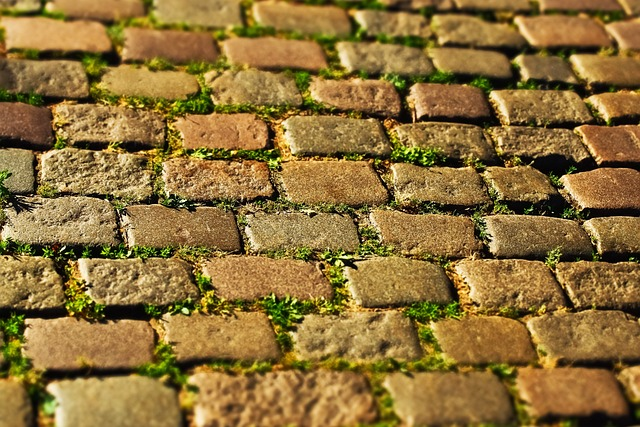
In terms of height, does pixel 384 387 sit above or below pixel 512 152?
below

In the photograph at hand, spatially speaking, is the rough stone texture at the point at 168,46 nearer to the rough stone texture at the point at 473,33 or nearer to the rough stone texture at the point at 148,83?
the rough stone texture at the point at 148,83

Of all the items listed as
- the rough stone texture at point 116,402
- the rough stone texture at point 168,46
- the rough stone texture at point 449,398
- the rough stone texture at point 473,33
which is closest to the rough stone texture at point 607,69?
the rough stone texture at point 473,33

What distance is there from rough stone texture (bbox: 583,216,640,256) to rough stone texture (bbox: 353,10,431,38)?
4.94 ft

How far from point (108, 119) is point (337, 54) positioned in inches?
47.5

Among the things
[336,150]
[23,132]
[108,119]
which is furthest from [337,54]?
[23,132]

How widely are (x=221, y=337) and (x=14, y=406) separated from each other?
0.67 meters

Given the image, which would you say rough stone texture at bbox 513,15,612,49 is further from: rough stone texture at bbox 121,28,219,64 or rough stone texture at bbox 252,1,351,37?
rough stone texture at bbox 121,28,219,64

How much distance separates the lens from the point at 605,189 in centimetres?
393

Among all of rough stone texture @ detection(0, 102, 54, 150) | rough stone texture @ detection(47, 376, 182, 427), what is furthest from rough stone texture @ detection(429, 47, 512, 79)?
rough stone texture @ detection(47, 376, 182, 427)

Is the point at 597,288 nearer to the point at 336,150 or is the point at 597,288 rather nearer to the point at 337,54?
the point at 336,150

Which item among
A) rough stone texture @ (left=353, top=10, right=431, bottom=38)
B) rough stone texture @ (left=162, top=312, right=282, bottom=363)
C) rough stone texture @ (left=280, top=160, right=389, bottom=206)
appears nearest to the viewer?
rough stone texture @ (left=162, top=312, right=282, bottom=363)

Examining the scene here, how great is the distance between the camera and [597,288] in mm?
3477

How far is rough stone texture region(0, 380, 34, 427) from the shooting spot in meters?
2.66

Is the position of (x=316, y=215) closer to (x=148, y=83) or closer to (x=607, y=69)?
(x=148, y=83)
